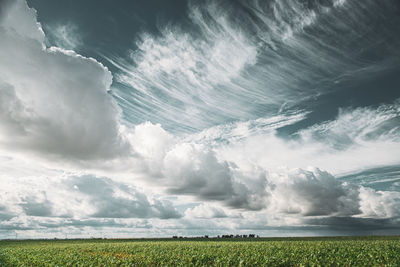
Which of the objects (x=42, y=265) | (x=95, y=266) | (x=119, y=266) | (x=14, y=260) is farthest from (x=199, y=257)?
(x=14, y=260)

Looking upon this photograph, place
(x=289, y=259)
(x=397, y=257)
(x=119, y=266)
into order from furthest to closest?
(x=397, y=257), (x=289, y=259), (x=119, y=266)

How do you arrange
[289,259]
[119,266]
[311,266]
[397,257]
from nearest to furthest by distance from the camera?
[311,266] < [119,266] < [289,259] < [397,257]

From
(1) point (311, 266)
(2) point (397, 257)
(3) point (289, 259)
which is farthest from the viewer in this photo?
(2) point (397, 257)

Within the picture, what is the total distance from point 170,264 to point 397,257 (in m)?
29.2

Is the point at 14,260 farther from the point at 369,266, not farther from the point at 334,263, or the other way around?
the point at 369,266

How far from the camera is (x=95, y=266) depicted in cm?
2702

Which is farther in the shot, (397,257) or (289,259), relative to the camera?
(397,257)

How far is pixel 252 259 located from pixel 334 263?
891cm

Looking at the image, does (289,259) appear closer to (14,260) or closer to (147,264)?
(147,264)

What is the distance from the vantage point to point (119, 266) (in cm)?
2772

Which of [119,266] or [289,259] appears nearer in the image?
[119,266]

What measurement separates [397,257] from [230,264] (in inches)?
890

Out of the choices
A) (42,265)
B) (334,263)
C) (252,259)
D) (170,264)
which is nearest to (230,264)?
(252,259)

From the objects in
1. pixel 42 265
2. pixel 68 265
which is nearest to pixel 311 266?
pixel 68 265
